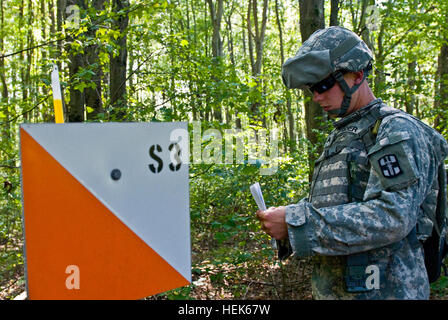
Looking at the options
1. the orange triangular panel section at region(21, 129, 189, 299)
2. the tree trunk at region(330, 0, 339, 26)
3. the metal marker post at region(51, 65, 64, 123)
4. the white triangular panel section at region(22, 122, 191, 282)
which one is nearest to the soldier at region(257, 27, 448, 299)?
the white triangular panel section at region(22, 122, 191, 282)

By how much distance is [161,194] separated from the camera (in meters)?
1.34

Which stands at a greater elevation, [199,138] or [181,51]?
[181,51]

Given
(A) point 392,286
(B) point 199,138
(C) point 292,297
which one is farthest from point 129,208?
(C) point 292,297

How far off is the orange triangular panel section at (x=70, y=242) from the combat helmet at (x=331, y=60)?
1.00m

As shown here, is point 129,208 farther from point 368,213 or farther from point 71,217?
point 368,213

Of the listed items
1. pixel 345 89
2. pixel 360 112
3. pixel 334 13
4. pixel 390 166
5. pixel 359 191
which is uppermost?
pixel 334 13

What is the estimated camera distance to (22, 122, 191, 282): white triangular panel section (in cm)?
121

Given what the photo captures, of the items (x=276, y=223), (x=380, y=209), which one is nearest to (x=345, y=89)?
(x=380, y=209)

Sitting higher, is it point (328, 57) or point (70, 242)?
point (328, 57)

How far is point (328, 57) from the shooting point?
164 cm

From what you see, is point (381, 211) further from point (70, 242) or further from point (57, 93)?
point (57, 93)

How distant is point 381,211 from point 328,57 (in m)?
0.72

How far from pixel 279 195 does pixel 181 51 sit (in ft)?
6.80

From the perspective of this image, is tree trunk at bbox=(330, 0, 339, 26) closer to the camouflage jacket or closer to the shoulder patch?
the camouflage jacket
